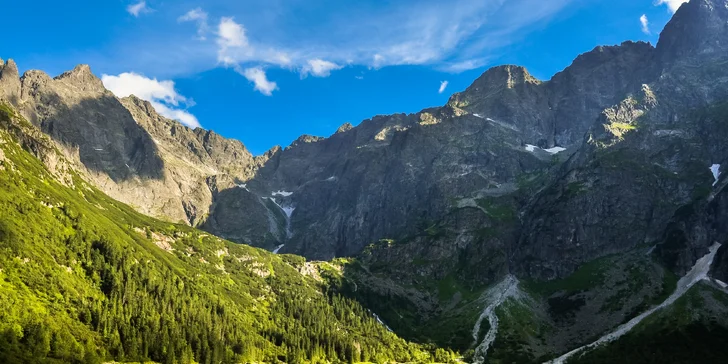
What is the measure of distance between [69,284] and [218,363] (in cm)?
6362

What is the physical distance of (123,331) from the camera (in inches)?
7288

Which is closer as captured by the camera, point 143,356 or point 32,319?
point 32,319

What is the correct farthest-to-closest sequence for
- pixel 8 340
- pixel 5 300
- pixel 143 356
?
pixel 143 356
pixel 5 300
pixel 8 340

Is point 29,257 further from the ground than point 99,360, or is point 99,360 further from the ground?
point 29,257

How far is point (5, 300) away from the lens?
528 feet

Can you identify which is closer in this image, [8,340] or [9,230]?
[8,340]

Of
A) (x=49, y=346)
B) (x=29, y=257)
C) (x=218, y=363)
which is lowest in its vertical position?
(x=218, y=363)

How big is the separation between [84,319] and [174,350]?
107 feet

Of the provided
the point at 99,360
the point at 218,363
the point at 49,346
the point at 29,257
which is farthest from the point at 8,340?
the point at 218,363

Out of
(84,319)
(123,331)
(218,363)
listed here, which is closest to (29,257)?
(84,319)

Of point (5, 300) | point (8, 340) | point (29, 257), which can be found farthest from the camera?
point (29, 257)

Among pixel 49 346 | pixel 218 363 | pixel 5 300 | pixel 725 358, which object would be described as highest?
pixel 5 300

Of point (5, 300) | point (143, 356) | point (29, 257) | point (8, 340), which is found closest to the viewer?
point (8, 340)

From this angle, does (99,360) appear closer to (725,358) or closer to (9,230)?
(9,230)
